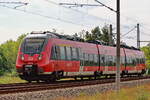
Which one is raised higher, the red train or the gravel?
the red train

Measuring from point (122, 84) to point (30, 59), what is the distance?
25.7ft

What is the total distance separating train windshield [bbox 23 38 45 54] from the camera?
1052 inches

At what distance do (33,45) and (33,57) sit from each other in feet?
2.80

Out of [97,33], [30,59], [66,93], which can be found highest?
[97,33]

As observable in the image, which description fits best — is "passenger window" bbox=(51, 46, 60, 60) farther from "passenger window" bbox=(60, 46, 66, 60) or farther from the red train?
"passenger window" bbox=(60, 46, 66, 60)

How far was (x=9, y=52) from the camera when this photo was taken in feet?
441

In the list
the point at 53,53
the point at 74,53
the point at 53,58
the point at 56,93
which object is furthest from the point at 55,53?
the point at 56,93

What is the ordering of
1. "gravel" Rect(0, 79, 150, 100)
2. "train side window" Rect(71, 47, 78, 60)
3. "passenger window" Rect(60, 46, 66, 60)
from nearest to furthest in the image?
1. "gravel" Rect(0, 79, 150, 100)
2. "passenger window" Rect(60, 46, 66, 60)
3. "train side window" Rect(71, 47, 78, 60)

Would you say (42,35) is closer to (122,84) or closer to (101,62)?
(122,84)

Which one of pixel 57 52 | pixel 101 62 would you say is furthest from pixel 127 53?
pixel 57 52

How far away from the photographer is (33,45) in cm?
2697

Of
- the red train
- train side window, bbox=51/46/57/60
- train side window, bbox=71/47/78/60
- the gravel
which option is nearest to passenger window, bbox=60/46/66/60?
the red train

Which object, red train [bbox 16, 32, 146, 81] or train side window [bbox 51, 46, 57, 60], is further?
train side window [bbox 51, 46, 57, 60]

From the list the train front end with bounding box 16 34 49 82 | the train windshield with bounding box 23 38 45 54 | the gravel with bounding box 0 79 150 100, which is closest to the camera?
the gravel with bounding box 0 79 150 100
